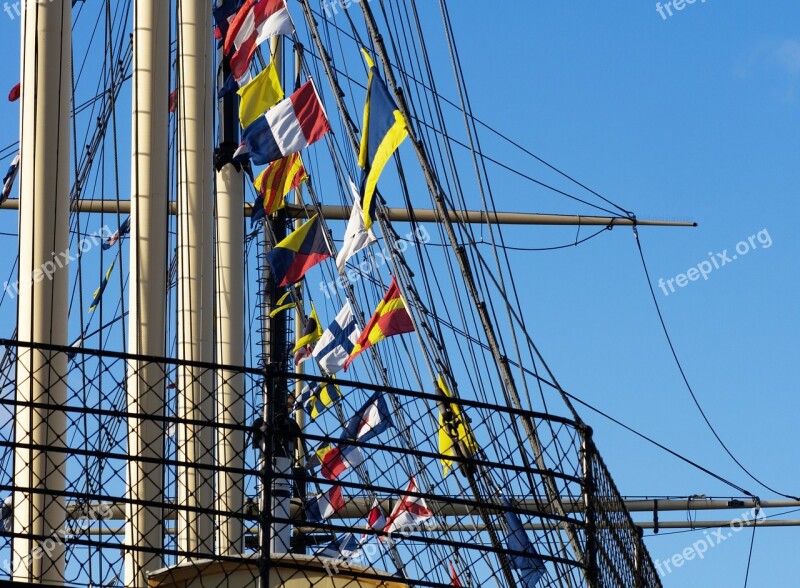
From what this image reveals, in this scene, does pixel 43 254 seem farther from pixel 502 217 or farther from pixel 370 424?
pixel 502 217

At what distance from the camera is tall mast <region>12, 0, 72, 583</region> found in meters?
12.0

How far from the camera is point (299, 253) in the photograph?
19.1 meters

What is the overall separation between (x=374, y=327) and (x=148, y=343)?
2.53 metres

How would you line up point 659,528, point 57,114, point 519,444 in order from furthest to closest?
point 659,528
point 57,114
point 519,444

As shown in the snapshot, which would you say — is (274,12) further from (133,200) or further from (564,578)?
(564,578)

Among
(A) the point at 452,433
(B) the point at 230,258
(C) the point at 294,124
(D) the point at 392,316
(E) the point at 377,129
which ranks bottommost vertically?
(A) the point at 452,433

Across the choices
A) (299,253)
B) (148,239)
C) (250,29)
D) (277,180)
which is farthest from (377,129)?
(277,180)

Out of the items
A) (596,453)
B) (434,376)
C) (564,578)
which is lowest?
(564,578)

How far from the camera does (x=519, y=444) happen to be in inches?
397

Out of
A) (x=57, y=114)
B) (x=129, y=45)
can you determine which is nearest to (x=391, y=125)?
(x=57, y=114)

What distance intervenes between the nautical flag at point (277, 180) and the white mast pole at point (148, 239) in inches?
220

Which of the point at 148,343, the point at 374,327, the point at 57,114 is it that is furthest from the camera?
the point at 374,327

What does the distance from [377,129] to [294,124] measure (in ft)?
10.9

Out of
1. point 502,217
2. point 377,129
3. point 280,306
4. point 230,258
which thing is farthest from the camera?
point 502,217
